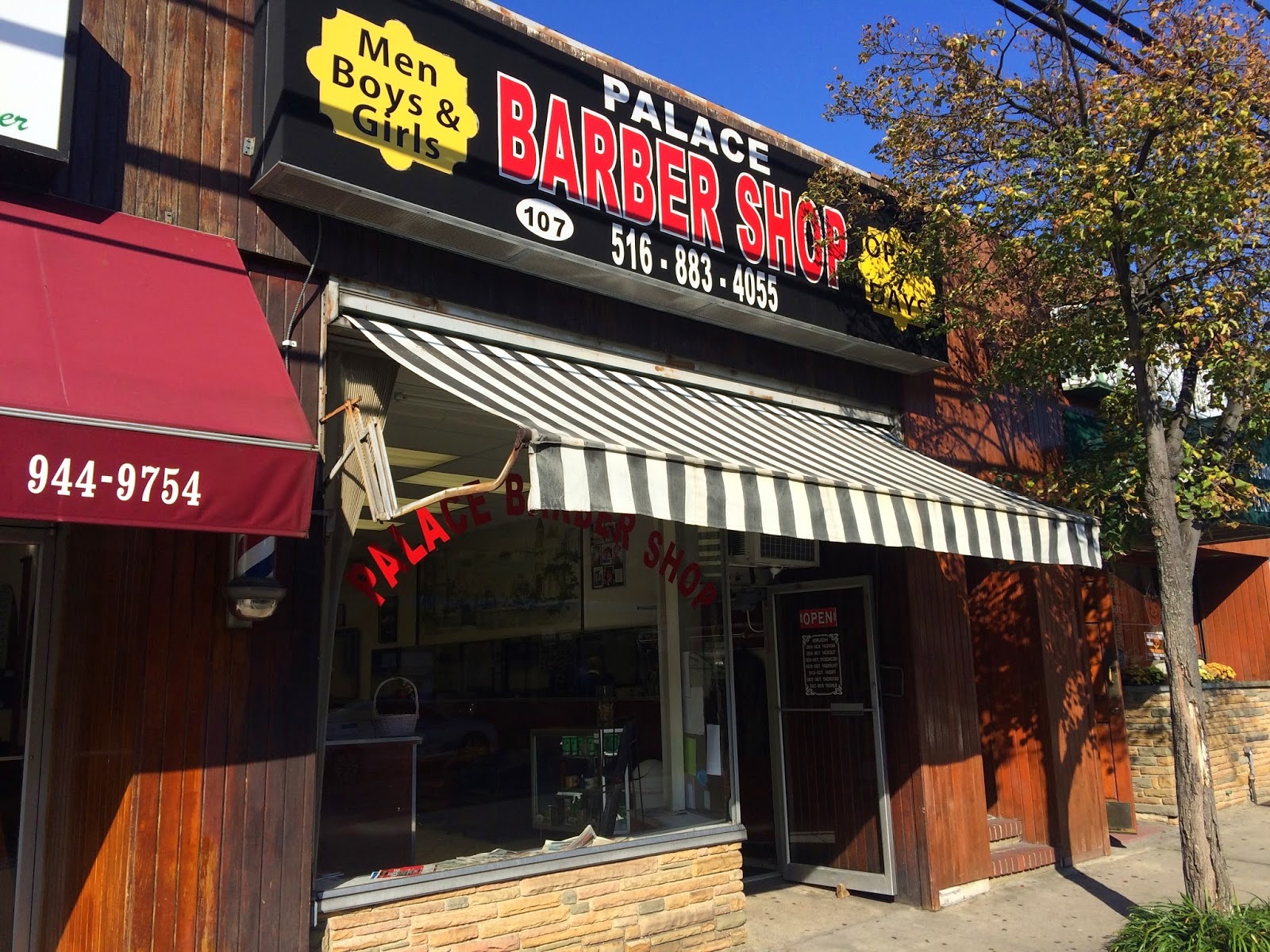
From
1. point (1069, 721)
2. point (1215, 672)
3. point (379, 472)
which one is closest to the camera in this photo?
point (379, 472)

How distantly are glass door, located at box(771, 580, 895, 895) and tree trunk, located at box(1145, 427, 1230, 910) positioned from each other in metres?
2.19

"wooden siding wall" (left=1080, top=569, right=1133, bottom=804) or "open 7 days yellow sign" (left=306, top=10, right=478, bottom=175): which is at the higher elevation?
"open 7 days yellow sign" (left=306, top=10, right=478, bottom=175)

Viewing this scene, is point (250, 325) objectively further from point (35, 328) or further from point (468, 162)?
point (468, 162)

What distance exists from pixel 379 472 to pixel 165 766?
1.46 m

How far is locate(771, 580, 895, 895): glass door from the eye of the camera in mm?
7746

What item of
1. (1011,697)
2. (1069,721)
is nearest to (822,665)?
(1011,697)

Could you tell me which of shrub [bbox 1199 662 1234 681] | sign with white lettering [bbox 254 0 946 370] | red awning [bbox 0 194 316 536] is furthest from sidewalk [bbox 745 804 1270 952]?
red awning [bbox 0 194 316 536]

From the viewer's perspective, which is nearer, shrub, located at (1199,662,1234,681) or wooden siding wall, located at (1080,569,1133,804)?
wooden siding wall, located at (1080,569,1133,804)

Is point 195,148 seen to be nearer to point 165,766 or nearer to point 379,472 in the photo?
point 379,472

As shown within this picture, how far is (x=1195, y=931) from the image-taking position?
5500mm

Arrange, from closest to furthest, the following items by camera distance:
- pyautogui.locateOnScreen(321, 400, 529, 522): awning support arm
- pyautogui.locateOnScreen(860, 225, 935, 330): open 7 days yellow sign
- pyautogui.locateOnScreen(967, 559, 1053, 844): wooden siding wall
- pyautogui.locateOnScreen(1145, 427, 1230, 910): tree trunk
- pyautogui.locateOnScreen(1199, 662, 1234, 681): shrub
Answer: pyautogui.locateOnScreen(321, 400, 529, 522): awning support arm < pyautogui.locateOnScreen(1145, 427, 1230, 910): tree trunk < pyautogui.locateOnScreen(860, 225, 935, 330): open 7 days yellow sign < pyautogui.locateOnScreen(967, 559, 1053, 844): wooden siding wall < pyautogui.locateOnScreen(1199, 662, 1234, 681): shrub

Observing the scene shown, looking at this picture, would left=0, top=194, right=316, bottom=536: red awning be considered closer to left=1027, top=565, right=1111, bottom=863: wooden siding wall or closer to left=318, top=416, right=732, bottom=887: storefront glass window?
left=318, top=416, right=732, bottom=887: storefront glass window

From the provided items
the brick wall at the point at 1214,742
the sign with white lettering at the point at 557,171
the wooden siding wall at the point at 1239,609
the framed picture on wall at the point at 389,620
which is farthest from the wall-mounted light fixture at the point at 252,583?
the wooden siding wall at the point at 1239,609

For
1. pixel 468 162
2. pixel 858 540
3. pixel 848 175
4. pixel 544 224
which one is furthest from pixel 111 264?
pixel 848 175
